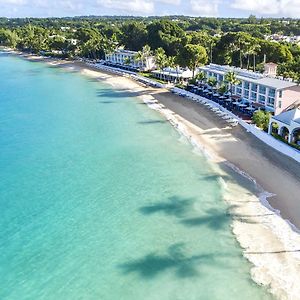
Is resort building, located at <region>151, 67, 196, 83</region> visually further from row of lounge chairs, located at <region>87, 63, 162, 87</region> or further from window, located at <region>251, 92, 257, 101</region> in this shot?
window, located at <region>251, 92, 257, 101</region>

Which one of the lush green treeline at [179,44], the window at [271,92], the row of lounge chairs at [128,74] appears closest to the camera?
the window at [271,92]

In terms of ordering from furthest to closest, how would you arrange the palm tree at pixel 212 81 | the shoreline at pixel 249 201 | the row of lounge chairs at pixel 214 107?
the palm tree at pixel 212 81 < the row of lounge chairs at pixel 214 107 < the shoreline at pixel 249 201

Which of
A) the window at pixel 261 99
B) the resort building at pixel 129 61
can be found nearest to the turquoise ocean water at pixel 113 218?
the window at pixel 261 99

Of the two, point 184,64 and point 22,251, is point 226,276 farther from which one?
point 184,64

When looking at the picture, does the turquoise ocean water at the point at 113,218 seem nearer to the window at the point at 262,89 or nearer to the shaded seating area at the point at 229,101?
the shaded seating area at the point at 229,101

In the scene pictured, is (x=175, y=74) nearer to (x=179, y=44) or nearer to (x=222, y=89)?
(x=179, y=44)

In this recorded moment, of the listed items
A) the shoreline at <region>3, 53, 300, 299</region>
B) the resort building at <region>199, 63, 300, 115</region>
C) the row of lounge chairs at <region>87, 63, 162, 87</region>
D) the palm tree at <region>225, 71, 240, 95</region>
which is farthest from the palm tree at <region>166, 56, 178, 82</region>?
the palm tree at <region>225, 71, 240, 95</region>

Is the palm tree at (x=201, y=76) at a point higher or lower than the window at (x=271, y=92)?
higher

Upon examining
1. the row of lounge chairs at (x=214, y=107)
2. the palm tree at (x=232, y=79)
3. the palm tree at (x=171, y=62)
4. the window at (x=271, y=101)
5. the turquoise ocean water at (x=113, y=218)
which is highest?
the palm tree at (x=171, y=62)
